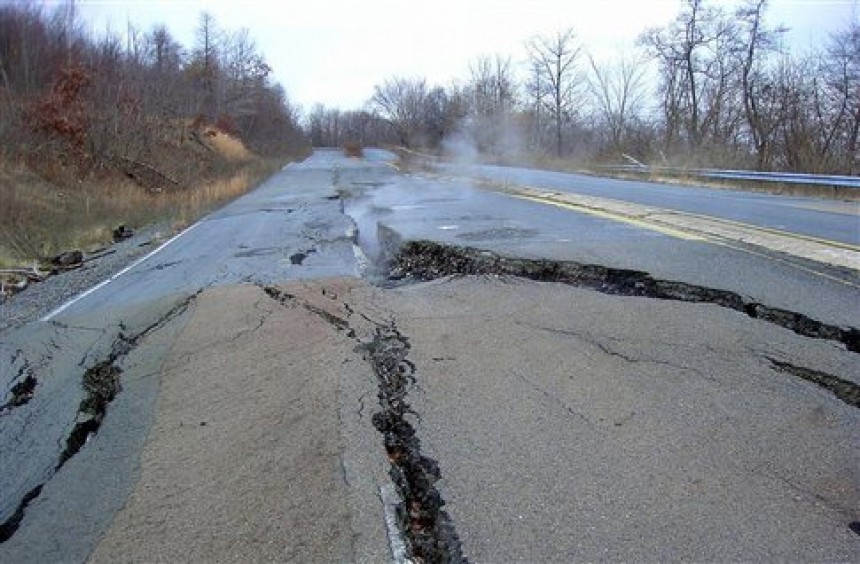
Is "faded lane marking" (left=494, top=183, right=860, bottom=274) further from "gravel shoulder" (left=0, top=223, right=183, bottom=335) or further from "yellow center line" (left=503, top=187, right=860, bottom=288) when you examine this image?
"gravel shoulder" (left=0, top=223, right=183, bottom=335)

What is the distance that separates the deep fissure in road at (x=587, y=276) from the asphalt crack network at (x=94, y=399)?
Answer: 2922 millimetres

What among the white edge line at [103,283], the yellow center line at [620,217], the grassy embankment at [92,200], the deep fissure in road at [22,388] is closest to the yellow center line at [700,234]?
the yellow center line at [620,217]

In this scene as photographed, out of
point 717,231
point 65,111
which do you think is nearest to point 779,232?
point 717,231

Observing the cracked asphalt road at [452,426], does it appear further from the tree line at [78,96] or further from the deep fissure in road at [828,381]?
the tree line at [78,96]

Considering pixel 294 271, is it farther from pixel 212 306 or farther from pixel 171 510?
pixel 171 510

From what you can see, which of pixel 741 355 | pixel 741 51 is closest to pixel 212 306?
pixel 741 355

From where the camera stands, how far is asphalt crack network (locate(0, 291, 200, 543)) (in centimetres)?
347

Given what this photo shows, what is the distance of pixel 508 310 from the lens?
571 centimetres

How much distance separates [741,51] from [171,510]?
35.9 m

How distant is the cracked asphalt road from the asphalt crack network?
0.03 metres

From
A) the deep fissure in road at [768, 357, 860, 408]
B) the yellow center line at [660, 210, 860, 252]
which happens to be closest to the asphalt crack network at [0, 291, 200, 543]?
the deep fissure in road at [768, 357, 860, 408]

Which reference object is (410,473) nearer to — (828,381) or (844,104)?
(828,381)

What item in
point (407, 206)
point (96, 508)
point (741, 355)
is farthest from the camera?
point (407, 206)

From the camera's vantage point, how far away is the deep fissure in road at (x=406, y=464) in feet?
8.66
